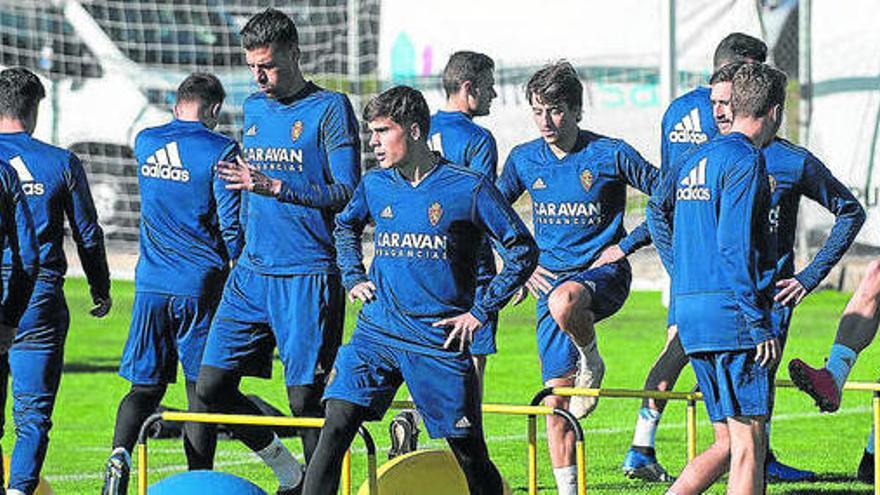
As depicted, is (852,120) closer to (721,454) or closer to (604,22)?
(604,22)

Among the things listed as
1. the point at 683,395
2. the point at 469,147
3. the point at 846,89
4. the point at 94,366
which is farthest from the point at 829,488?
the point at 846,89

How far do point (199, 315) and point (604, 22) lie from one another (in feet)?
59.4

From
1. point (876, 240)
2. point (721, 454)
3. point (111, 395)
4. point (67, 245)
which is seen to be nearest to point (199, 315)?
point (721, 454)

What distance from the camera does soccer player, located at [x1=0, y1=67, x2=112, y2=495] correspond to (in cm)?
979

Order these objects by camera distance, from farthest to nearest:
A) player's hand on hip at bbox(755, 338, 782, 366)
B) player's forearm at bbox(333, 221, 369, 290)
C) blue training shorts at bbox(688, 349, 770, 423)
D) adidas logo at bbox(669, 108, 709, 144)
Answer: adidas logo at bbox(669, 108, 709, 144), player's forearm at bbox(333, 221, 369, 290), blue training shorts at bbox(688, 349, 770, 423), player's hand on hip at bbox(755, 338, 782, 366)

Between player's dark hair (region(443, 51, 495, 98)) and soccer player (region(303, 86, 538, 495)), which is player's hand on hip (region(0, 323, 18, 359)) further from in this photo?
player's dark hair (region(443, 51, 495, 98))

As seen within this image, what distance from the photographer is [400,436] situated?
32.3 ft

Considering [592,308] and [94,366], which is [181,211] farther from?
[94,366]

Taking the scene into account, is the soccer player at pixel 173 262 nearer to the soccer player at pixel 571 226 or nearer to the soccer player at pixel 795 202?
the soccer player at pixel 571 226

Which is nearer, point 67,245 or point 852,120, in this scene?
point 852,120

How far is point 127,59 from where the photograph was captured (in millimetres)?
29750

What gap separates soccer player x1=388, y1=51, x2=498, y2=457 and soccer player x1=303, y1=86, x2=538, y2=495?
225 centimetres

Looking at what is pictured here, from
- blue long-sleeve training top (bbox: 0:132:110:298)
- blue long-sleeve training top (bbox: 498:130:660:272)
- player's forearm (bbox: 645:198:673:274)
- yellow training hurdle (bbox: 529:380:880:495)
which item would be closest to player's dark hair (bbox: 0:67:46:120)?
blue long-sleeve training top (bbox: 0:132:110:298)

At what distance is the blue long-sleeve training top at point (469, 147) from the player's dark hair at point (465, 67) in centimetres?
23
